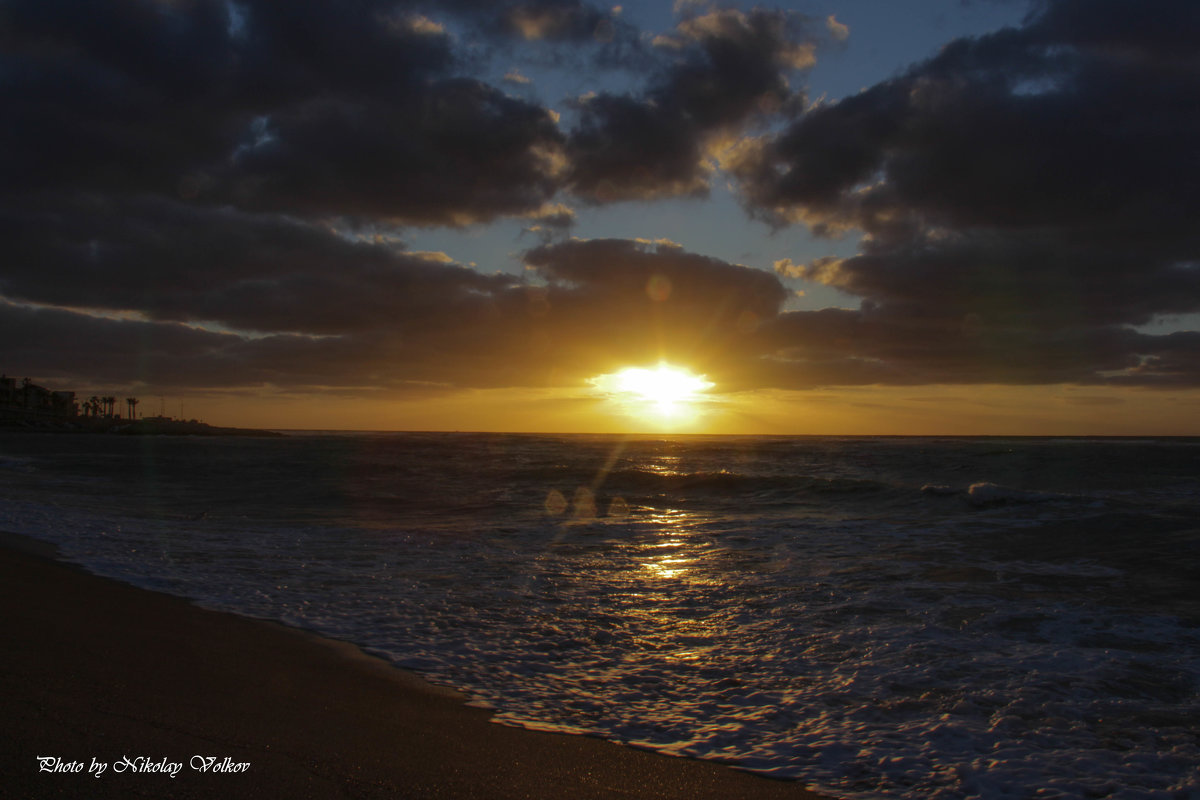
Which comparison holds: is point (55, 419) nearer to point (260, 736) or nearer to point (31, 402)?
point (31, 402)

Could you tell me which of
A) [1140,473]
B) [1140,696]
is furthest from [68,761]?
[1140,473]

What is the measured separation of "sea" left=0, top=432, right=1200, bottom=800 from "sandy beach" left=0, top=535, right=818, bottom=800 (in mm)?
393

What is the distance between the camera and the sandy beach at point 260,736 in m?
3.26

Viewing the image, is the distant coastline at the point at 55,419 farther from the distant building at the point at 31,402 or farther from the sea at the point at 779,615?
the sea at the point at 779,615

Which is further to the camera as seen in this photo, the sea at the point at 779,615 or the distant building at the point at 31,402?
the distant building at the point at 31,402

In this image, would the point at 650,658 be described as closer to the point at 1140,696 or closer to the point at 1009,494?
the point at 1140,696

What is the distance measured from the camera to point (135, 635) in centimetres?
571

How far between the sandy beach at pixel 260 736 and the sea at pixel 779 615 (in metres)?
0.39

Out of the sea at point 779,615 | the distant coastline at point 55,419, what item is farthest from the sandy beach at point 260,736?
the distant coastline at point 55,419

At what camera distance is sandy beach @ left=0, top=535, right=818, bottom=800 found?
10.7 ft

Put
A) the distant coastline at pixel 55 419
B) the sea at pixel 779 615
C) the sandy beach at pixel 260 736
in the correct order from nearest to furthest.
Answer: the sandy beach at pixel 260 736 < the sea at pixel 779 615 < the distant coastline at pixel 55 419

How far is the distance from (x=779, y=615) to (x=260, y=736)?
541cm

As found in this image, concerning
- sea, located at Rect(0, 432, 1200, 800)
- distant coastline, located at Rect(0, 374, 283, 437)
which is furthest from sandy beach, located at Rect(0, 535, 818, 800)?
distant coastline, located at Rect(0, 374, 283, 437)

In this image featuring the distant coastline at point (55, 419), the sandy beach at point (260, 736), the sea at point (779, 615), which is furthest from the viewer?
the distant coastline at point (55, 419)
